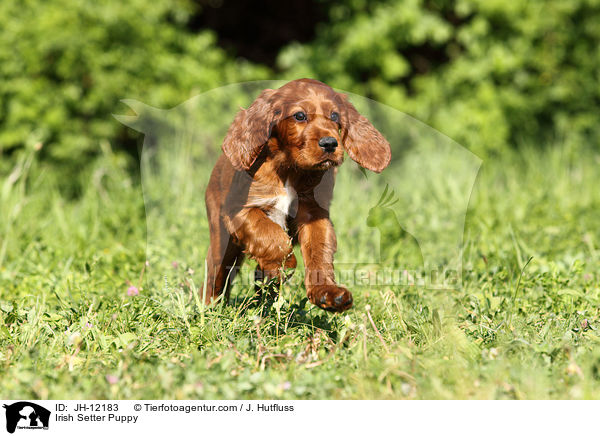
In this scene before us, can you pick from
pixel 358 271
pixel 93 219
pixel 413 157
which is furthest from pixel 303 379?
pixel 413 157

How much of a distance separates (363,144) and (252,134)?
0.47 meters

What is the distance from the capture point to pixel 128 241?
4.83 metres

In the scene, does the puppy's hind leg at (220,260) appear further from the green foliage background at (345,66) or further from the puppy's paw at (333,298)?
the green foliage background at (345,66)

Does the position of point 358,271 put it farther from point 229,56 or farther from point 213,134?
point 229,56

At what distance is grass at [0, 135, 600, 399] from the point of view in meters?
2.37

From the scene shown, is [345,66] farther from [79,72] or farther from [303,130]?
[303,130]

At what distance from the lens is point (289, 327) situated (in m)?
2.95

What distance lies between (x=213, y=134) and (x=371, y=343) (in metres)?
4.00

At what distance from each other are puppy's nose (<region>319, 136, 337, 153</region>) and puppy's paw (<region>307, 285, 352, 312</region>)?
1.72 ft

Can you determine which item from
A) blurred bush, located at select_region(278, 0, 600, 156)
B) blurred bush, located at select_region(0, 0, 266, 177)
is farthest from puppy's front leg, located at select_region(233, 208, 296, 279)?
blurred bush, located at select_region(278, 0, 600, 156)

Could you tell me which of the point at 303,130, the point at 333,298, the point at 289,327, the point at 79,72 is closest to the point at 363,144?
the point at 303,130

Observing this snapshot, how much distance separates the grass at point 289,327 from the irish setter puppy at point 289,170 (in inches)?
10.2
